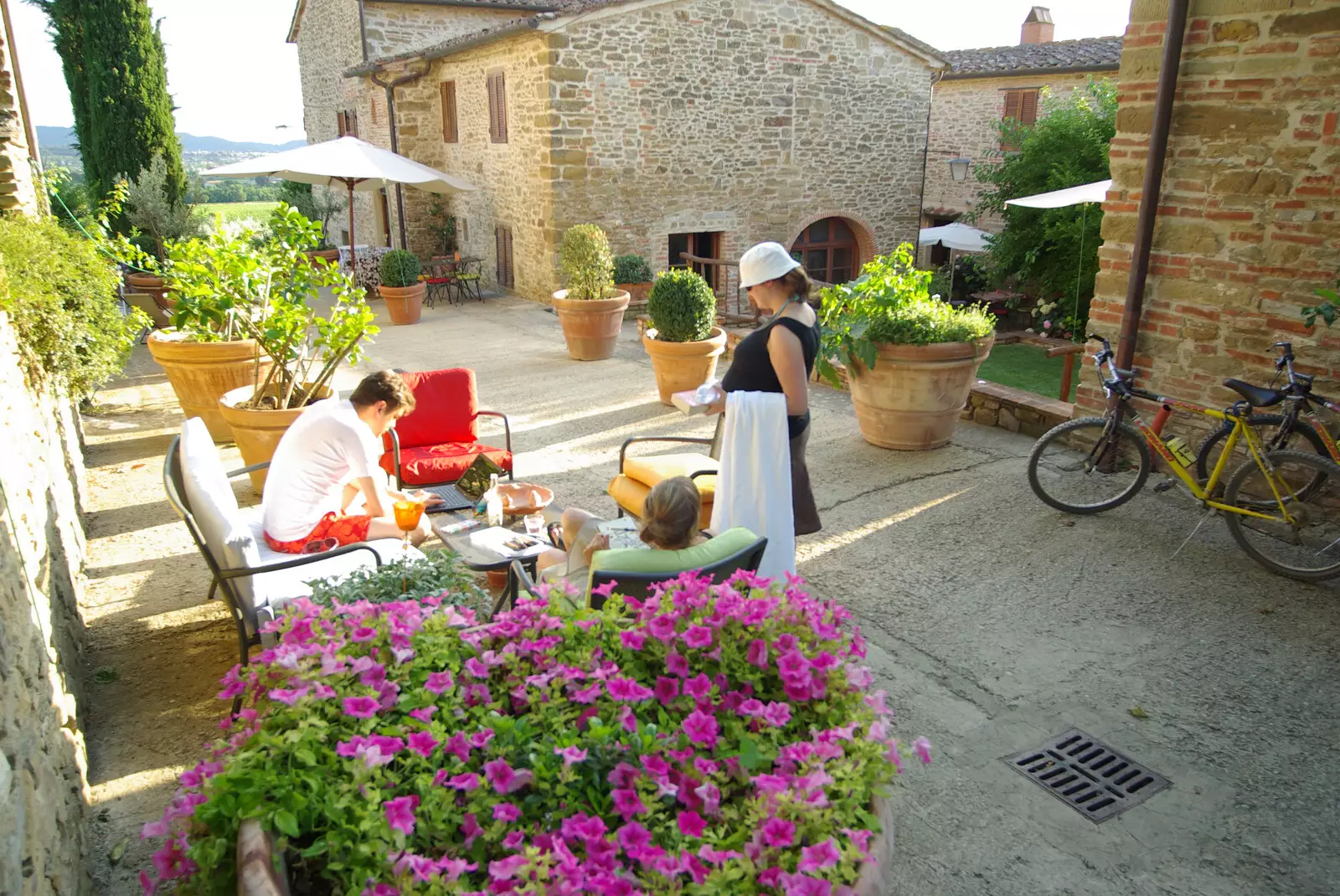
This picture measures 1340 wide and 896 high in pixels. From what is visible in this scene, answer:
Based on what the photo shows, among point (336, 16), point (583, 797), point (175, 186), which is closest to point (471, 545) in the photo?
point (583, 797)

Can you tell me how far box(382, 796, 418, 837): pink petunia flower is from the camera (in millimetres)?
1600

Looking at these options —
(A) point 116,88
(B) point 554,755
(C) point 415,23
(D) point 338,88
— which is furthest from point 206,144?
(B) point 554,755

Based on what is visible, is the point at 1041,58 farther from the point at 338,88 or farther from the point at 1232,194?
the point at 1232,194

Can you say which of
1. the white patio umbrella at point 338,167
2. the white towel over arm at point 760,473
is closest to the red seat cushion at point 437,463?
the white towel over arm at point 760,473

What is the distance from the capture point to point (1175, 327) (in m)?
5.77

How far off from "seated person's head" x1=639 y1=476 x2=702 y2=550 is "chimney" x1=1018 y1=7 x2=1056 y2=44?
89.1 ft

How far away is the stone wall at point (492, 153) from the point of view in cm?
1322

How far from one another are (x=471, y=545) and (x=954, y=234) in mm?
17210

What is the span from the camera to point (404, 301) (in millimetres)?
12219

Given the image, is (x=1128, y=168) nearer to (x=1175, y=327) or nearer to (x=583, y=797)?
(x=1175, y=327)

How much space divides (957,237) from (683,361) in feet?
42.8

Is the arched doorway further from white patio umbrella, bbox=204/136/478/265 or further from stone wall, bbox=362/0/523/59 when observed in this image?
stone wall, bbox=362/0/523/59

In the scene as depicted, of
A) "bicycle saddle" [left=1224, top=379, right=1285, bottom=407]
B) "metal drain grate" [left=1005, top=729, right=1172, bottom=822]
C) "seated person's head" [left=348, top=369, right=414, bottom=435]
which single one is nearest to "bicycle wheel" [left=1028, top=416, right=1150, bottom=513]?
"bicycle saddle" [left=1224, top=379, right=1285, bottom=407]

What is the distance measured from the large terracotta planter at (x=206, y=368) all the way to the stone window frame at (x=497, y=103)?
8.94m
